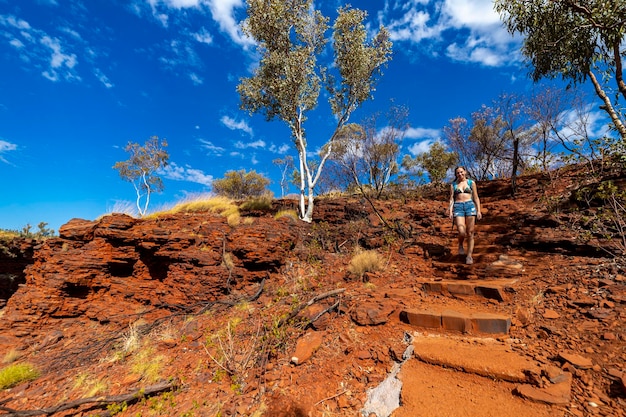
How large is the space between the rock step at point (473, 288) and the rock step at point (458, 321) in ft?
1.88

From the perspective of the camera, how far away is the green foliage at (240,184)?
2798 cm

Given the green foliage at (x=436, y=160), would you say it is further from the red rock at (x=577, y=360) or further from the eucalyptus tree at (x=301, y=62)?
the red rock at (x=577, y=360)

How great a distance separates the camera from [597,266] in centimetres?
414

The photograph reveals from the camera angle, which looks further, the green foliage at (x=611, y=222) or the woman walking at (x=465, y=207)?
the woman walking at (x=465, y=207)

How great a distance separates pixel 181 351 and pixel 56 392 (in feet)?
6.58

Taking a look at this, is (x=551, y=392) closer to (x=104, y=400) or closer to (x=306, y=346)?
(x=306, y=346)

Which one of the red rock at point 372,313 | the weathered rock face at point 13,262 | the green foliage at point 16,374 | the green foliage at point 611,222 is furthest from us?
the weathered rock face at point 13,262

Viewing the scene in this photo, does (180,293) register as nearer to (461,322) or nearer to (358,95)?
(461,322)

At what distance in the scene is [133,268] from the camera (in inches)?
288

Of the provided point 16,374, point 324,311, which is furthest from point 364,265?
point 16,374

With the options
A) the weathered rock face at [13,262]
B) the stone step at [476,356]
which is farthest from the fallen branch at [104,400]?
the weathered rock face at [13,262]

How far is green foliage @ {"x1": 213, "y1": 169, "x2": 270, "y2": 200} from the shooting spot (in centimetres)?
2798

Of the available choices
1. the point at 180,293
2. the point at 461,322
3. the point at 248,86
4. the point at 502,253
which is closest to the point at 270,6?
the point at 248,86

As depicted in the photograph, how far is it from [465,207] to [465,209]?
0.15 ft
